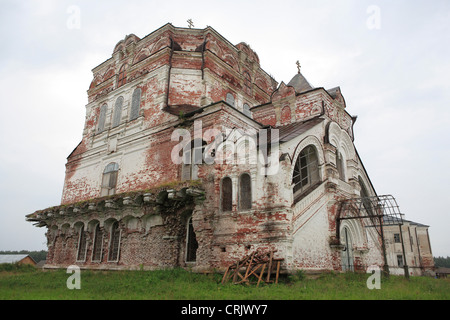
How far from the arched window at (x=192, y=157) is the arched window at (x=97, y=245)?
605 cm

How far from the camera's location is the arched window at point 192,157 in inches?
595

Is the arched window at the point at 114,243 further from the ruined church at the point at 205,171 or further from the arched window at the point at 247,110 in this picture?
the arched window at the point at 247,110

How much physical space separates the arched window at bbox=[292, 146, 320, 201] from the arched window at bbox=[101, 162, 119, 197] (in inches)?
393

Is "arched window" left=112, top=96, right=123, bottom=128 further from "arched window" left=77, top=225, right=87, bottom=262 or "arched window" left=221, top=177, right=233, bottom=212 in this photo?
"arched window" left=221, top=177, right=233, bottom=212

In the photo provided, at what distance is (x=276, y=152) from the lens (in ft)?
39.5

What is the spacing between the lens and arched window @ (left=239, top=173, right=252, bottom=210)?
12.1 m

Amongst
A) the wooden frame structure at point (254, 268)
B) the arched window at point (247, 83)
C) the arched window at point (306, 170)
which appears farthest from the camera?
the arched window at point (247, 83)

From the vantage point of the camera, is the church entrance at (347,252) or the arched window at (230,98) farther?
the arched window at (230,98)

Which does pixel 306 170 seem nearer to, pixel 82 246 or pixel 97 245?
pixel 97 245

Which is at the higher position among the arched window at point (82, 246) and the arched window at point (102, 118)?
the arched window at point (102, 118)

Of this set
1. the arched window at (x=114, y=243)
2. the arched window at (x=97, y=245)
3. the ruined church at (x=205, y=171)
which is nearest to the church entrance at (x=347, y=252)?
the ruined church at (x=205, y=171)
